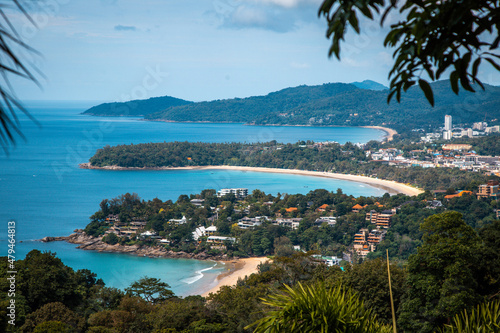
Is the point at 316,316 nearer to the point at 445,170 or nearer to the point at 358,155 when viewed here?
the point at 445,170

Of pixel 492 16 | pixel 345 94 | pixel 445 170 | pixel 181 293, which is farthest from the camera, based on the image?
pixel 345 94

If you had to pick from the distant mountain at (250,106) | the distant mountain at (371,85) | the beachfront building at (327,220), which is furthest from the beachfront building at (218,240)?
the distant mountain at (371,85)

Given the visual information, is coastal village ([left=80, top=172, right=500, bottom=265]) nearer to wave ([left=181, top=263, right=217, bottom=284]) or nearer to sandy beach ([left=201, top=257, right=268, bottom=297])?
sandy beach ([left=201, top=257, right=268, bottom=297])

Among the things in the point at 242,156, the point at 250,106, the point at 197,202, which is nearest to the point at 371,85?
the point at 250,106

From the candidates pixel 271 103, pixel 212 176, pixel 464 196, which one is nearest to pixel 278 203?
pixel 464 196

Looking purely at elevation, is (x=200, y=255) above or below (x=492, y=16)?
below

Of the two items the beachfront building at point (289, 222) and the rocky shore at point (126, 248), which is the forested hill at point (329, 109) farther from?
the rocky shore at point (126, 248)

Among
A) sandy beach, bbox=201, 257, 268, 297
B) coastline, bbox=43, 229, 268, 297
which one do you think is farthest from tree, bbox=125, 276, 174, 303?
coastline, bbox=43, 229, 268, 297
